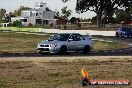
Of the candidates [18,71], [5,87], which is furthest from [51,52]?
[5,87]

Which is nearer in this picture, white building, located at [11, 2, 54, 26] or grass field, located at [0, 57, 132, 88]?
grass field, located at [0, 57, 132, 88]

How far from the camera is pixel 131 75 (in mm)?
15344

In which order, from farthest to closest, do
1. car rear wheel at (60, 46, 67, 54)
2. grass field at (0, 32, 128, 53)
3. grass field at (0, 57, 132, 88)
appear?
grass field at (0, 32, 128, 53), car rear wheel at (60, 46, 67, 54), grass field at (0, 57, 132, 88)

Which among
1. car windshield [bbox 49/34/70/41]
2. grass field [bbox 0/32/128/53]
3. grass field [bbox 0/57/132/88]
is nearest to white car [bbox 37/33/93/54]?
car windshield [bbox 49/34/70/41]

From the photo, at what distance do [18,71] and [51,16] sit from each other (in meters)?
172

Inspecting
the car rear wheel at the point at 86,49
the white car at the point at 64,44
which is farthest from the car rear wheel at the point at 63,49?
the car rear wheel at the point at 86,49

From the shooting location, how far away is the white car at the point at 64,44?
27125mm

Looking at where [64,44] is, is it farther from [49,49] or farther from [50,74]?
[50,74]

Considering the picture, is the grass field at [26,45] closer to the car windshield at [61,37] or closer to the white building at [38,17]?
the car windshield at [61,37]

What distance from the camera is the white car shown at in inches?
1068

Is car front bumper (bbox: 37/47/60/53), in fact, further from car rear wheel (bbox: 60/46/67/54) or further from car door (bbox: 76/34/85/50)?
car door (bbox: 76/34/85/50)

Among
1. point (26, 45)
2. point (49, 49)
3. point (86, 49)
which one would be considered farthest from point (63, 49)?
point (26, 45)

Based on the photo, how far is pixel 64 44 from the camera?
27594mm

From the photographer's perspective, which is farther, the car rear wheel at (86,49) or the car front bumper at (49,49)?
the car rear wheel at (86,49)
